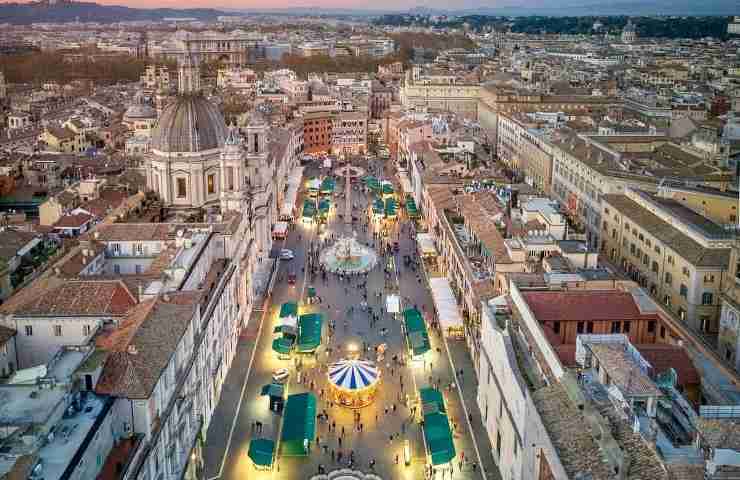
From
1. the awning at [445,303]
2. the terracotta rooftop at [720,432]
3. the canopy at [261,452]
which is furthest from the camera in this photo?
the awning at [445,303]

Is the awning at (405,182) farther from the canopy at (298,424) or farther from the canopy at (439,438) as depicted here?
the canopy at (439,438)

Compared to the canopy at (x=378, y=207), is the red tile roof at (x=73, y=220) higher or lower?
higher

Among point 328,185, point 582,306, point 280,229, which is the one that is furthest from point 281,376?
point 328,185

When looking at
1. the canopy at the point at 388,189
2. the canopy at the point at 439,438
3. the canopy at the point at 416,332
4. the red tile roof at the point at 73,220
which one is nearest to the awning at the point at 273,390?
the canopy at the point at 439,438

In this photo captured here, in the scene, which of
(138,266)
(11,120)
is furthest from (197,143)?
(11,120)

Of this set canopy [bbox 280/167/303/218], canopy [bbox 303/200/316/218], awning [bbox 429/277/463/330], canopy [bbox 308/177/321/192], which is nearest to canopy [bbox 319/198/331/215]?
canopy [bbox 303/200/316/218]

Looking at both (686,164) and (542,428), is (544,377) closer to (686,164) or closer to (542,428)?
(542,428)

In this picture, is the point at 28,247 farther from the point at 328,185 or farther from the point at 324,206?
the point at 328,185
